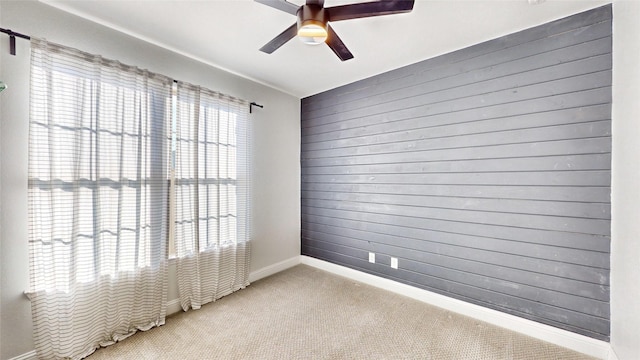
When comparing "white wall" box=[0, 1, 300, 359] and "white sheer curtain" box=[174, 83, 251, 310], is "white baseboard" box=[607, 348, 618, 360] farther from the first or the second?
"white wall" box=[0, 1, 300, 359]

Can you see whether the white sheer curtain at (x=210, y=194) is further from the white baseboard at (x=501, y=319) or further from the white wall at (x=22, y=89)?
the white baseboard at (x=501, y=319)

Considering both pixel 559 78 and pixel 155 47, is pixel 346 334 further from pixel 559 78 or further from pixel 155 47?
pixel 155 47

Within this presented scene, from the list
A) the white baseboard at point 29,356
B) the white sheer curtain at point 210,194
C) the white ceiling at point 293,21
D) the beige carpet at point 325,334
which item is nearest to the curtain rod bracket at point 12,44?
the white ceiling at point 293,21

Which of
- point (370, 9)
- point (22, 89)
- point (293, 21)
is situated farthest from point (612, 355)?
point (22, 89)

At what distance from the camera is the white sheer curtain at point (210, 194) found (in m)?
2.49

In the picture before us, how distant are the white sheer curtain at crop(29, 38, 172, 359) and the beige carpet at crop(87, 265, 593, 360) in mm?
303

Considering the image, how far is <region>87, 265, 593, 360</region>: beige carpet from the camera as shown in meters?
1.91

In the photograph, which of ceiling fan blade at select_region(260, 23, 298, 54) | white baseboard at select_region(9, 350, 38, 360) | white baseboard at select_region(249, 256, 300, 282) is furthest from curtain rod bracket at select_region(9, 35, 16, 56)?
white baseboard at select_region(249, 256, 300, 282)

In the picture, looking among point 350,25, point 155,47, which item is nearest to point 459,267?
point 350,25

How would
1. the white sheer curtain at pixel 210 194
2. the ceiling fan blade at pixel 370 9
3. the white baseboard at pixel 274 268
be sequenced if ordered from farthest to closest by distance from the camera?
the white baseboard at pixel 274 268, the white sheer curtain at pixel 210 194, the ceiling fan blade at pixel 370 9

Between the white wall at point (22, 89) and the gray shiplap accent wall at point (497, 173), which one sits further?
the gray shiplap accent wall at point (497, 173)

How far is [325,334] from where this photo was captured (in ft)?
7.06

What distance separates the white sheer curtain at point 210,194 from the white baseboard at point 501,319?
5.30ft

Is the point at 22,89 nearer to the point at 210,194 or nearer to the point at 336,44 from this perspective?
the point at 210,194
